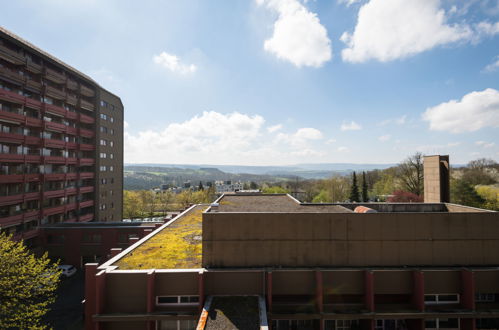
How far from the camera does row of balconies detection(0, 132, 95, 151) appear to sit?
Result: 31984mm

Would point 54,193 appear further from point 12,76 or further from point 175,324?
point 175,324

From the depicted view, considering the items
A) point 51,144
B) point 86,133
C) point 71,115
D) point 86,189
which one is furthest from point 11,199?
point 86,133

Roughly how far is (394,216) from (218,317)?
1396 centimetres

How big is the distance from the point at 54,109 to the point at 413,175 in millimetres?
78900

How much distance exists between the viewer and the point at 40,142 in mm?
37406

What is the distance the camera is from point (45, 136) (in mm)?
39125

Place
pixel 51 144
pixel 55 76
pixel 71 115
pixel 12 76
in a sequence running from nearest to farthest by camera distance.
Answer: pixel 12 76, pixel 51 144, pixel 55 76, pixel 71 115

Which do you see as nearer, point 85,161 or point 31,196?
point 31,196

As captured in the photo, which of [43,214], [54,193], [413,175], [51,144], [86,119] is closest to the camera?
[43,214]

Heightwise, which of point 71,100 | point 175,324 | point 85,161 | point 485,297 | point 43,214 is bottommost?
point 175,324

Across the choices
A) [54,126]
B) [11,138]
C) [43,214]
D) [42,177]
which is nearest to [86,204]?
[43,214]

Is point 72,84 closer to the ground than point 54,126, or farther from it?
farther from it

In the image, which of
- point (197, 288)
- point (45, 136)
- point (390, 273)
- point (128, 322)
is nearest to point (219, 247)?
point (197, 288)

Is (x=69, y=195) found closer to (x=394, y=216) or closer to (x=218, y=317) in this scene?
(x=218, y=317)
